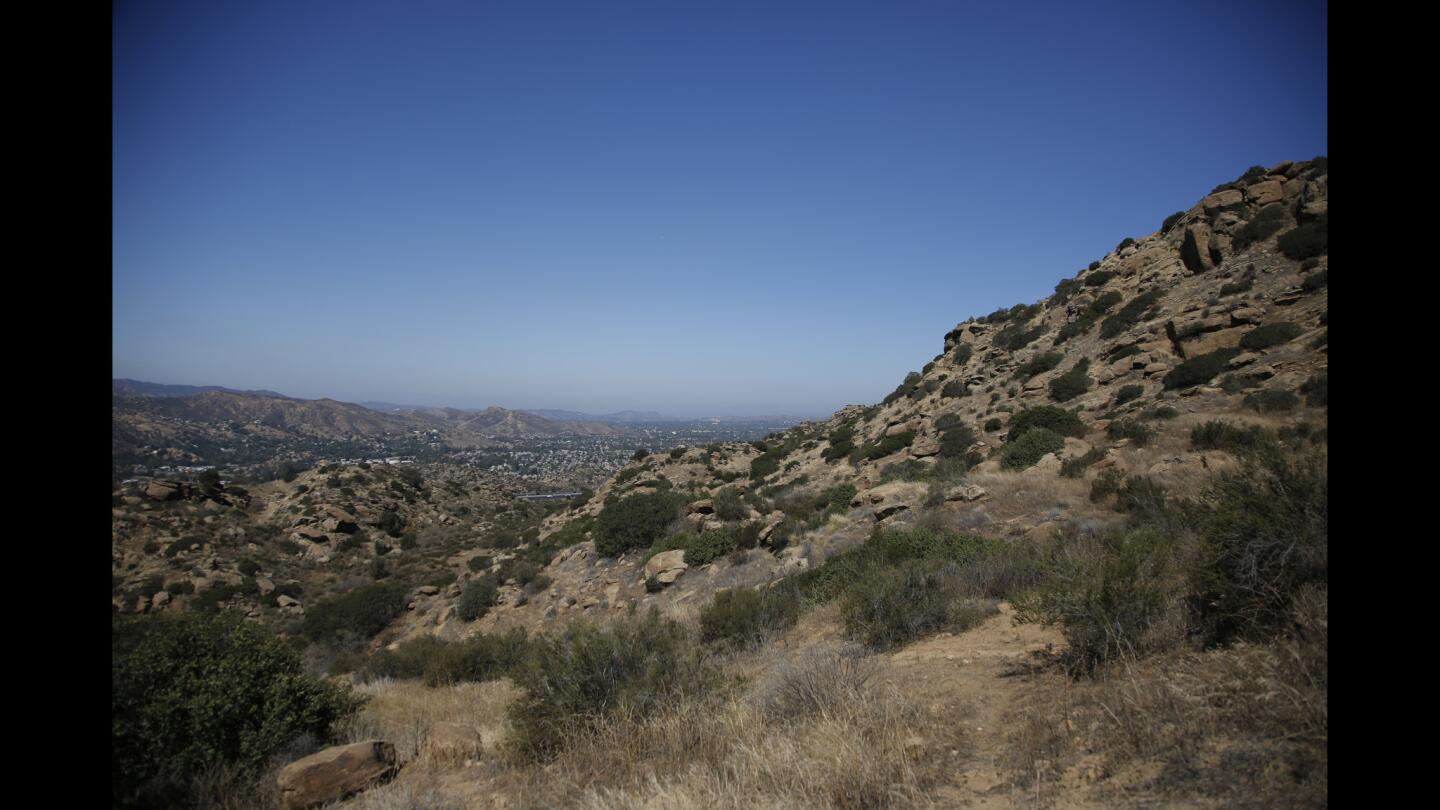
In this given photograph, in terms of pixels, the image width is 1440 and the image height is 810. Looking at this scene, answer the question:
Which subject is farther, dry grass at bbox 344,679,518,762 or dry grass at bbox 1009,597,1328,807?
dry grass at bbox 344,679,518,762

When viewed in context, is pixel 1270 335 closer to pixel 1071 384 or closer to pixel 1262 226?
pixel 1071 384

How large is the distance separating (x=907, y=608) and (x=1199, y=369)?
16164 mm

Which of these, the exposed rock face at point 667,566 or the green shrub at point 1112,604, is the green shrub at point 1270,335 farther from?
the exposed rock face at point 667,566

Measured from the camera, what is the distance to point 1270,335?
1581cm

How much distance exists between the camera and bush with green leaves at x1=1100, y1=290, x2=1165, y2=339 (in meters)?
22.6

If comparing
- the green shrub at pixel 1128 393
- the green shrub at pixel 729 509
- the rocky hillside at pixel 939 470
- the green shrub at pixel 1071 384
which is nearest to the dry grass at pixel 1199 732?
the rocky hillside at pixel 939 470

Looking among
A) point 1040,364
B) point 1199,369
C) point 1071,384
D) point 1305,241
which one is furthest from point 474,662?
point 1305,241

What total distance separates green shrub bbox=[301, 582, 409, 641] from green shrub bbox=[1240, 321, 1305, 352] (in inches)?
1124

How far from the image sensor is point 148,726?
3914mm

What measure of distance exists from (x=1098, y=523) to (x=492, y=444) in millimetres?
117954

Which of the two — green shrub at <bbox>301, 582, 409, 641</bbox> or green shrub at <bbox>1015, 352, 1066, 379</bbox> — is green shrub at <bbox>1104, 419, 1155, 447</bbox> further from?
green shrub at <bbox>301, 582, 409, 641</bbox>

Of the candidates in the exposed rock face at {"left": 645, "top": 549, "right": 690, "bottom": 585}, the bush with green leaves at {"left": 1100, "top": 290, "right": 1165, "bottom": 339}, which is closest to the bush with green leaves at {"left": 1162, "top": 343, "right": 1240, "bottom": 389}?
the bush with green leaves at {"left": 1100, "top": 290, "right": 1165, "bottom": 339}

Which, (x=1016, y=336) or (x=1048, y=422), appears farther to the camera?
(x=1016, y=336)
